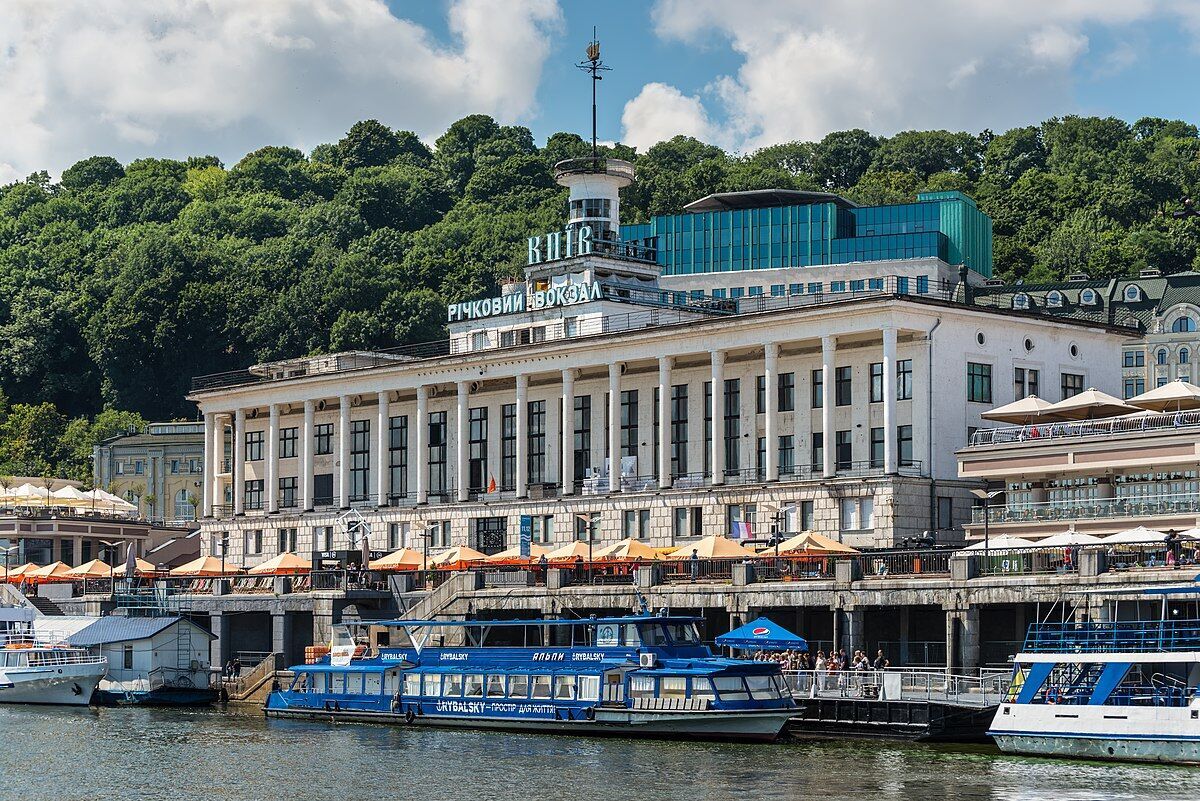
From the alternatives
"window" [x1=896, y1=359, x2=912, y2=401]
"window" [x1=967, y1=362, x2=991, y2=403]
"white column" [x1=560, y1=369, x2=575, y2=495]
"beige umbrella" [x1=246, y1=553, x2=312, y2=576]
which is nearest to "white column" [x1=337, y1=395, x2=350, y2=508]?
"white column" [x1=560, y1=369, x2=575, y2=495]

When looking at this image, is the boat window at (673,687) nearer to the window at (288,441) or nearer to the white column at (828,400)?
the white column at (828,400)

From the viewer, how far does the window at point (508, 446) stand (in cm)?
12412

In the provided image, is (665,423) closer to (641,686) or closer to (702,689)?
(641,686)

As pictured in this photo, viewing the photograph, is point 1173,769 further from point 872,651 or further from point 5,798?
point 5,798

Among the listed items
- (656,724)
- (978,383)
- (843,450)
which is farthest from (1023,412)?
(656,724)

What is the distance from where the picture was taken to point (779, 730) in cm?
7106

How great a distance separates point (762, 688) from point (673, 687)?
327 cm

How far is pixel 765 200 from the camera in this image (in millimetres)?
178500

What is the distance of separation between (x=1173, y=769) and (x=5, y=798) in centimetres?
3487

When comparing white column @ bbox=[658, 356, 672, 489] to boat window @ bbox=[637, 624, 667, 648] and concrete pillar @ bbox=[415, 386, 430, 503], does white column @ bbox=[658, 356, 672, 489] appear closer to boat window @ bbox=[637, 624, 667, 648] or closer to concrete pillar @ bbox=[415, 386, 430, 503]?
concrete pillar @ bbox=[415, 386, 430, 503]

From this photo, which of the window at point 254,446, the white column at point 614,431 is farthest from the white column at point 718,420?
the window at point 254,446

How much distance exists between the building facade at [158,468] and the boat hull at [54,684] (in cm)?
8066

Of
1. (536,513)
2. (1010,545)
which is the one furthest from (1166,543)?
(536,513)

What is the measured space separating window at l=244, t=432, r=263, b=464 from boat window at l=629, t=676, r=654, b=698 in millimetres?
70877
